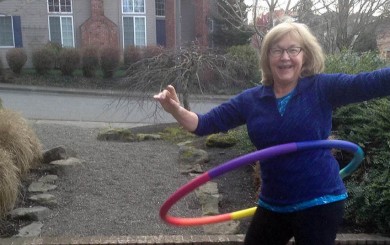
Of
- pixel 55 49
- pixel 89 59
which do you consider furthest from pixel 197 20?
pixel 55 49

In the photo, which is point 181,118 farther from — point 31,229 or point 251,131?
point 31,229

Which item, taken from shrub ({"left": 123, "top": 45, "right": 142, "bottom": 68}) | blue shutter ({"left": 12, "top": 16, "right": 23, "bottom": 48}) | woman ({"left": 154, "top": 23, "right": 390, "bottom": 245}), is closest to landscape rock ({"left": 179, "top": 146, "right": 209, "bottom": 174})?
woman ({"left": 154, "top": 23, "right": 390, "bottom": 245})

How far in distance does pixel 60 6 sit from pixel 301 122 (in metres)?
24.9

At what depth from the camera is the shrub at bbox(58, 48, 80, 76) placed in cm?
2267

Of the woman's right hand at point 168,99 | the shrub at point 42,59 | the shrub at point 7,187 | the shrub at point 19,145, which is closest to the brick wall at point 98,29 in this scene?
the shrub at point 42,59

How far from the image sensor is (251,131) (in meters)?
2.52

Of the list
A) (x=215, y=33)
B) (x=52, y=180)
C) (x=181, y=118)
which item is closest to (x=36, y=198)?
(x=52, y=180)

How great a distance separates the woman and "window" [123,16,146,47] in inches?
948

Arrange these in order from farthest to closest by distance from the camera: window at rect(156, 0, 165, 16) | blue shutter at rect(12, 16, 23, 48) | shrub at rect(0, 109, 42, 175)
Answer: window at rect(156, 0, 165, 16)
blue shutter at rect(12, 16, 23, 48)
shrub at rect(0, 109, 42, 175)

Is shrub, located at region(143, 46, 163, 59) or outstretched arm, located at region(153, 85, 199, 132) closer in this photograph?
outstretched arm, located at region(153, 85, 199, 132)

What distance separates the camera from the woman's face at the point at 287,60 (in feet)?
7.86

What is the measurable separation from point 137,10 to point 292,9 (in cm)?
1478

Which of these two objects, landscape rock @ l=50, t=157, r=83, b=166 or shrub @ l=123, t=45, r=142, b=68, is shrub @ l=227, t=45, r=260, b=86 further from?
shrub @ l=123, t=45, r=142, b=68

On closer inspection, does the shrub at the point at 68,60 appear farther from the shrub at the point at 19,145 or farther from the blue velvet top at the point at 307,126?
the blue velvet top at the point at 307,126
